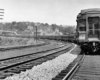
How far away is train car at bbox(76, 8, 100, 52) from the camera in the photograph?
1709 centimetres

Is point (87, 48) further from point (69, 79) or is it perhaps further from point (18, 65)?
point (69, 79)

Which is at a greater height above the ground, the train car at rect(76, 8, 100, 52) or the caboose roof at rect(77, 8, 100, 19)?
the caboose roof at rect(77, 8, 100, 19)

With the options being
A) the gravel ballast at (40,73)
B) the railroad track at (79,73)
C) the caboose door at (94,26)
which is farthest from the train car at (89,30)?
the gravel ballast at (40,73)

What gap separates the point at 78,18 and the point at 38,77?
1133 centimetres

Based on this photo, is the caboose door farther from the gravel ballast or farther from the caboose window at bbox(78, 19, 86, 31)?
the gravel ballast

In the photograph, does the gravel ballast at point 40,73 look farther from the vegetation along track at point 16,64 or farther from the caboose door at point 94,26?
the caboose door at point 94,26

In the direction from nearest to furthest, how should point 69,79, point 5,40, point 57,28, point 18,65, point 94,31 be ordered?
1. point 69,79
2. point 18,65
3. point 94,31
4. point 5,40
5. point 57,28

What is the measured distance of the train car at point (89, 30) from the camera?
1709 centimetres

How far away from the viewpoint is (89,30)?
17.2 meters

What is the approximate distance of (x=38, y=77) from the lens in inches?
300

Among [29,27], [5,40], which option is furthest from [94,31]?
[29,27]

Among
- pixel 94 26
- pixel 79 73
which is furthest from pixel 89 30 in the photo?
pixel 79 73

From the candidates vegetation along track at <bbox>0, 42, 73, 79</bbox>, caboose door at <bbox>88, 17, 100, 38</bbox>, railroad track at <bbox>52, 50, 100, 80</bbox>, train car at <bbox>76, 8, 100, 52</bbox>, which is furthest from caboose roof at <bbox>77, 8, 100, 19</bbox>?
railroad track at <bbox>52, 50, 100, 80</bbox>

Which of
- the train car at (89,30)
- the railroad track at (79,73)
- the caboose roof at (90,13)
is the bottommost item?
the railroad track at (79,73)
